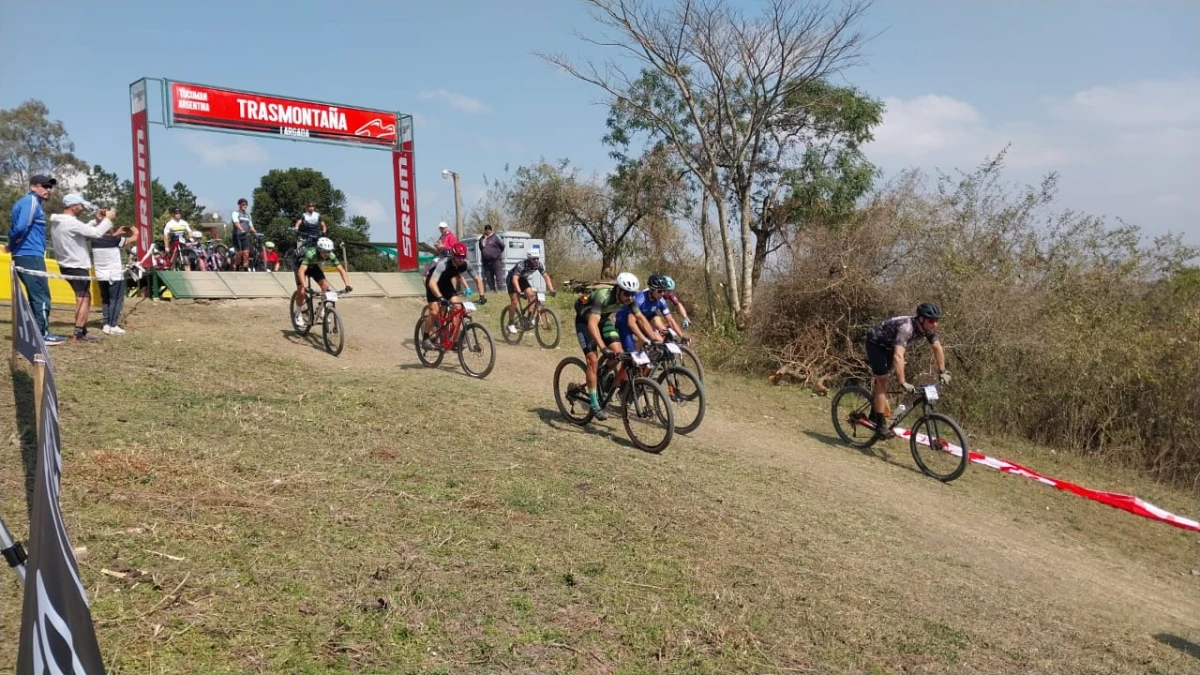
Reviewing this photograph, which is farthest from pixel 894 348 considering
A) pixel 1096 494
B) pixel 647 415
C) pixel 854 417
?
pixel 647 415

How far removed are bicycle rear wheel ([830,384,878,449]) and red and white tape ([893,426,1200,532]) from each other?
1.48 feet

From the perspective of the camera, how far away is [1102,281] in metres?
14.7

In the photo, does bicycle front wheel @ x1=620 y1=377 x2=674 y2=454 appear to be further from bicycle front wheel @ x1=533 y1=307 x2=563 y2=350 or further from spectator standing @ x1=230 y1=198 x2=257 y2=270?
spectator standing @ x1=230 y1=198 x2=257 y2=270

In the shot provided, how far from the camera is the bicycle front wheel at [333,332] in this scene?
39.2 ft

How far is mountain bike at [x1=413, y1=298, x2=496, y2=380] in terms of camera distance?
36.3ft

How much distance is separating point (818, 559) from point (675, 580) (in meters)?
1.33

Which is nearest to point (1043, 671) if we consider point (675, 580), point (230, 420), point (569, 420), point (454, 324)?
point (675, 580)

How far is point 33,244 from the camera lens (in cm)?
900

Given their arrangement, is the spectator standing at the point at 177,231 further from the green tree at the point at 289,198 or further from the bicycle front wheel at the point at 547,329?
the green tree at the point at 289,198

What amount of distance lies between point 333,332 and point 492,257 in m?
6.65

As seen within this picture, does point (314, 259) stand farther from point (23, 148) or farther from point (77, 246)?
point (23, 148)

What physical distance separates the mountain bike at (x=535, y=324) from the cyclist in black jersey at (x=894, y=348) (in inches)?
252

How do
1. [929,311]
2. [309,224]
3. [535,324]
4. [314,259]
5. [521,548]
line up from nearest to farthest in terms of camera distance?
[521,548] → [929,311] → [314,259] → [535,324] → [309,224]

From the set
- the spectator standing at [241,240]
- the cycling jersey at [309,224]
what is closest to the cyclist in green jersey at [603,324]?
the cycling jersey at [309,224]
